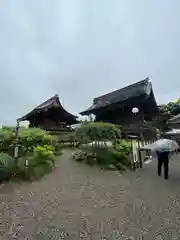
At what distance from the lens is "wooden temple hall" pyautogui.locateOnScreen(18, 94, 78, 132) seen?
23.8m

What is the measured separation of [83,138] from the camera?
12266mm

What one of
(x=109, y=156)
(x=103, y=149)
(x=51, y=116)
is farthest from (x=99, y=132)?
(x=51, y=116)

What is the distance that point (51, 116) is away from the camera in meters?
26.0

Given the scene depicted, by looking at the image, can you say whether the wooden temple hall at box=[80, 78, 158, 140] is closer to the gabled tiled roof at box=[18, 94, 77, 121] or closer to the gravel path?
the gabled tiled roof at box=[18, 94, 77, 121]

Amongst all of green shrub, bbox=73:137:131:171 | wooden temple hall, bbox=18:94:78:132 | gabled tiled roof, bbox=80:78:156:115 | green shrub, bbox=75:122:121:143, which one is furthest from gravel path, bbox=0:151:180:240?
wooden temple hall, bbox=18:94:78:132

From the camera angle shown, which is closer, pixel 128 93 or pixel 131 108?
pixel 131 108

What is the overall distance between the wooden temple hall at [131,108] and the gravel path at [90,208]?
10524mm

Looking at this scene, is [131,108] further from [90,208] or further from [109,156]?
[90,208]

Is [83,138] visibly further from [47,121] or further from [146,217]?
[47,121]

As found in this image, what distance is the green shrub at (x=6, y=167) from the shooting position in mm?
7648

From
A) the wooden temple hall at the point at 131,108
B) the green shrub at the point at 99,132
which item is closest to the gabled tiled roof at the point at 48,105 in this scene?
the wooden temple hall at the point at 131,108

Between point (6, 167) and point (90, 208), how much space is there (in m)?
3.61

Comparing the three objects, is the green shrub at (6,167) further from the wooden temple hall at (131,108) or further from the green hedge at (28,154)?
the wooden temple hall at (131,108)

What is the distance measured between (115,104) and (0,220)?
17.3 metres
